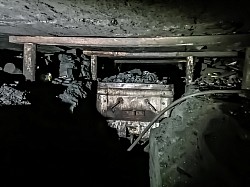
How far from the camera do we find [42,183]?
10.9 ft

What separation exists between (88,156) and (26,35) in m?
2.07

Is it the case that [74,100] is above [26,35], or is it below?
below

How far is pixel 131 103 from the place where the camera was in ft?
14.7

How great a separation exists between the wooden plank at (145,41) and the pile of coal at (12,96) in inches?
29.1

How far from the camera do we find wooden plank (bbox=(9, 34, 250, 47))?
3.07 m

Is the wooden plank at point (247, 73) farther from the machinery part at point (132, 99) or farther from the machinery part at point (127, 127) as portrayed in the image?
the machinery part at point (127, 127)

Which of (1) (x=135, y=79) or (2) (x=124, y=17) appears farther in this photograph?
(1) (x=135, y=79)

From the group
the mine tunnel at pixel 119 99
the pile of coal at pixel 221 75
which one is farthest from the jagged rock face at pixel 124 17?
the pile of coal at pixel 221 75

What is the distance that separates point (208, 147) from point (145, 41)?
1.72 m

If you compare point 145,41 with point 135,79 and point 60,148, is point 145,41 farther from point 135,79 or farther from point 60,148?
point 60,148

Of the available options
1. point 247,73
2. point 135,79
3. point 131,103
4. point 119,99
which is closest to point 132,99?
point 131,103

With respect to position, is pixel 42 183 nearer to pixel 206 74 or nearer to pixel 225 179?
pixel 225 179

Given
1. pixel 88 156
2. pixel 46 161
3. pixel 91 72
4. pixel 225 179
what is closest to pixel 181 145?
pixel 225 179

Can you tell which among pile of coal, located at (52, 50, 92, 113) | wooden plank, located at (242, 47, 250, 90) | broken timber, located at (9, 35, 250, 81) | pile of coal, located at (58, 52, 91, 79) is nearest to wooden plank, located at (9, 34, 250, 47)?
broken timber, located at (9, 35, 250, 81)
